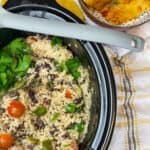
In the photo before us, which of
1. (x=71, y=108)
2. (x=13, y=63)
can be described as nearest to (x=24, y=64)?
(x=13, y=63)

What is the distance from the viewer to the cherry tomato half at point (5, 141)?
3.81 ft

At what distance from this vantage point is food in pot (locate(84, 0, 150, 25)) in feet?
4.37

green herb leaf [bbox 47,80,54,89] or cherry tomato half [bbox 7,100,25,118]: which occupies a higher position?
green herb leaf [bbox 47,80,54,89]

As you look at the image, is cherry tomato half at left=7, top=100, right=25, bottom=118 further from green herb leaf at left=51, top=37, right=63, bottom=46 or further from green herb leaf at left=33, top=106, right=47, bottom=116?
green herb leaf at left=51, top=37, right=63, bottom=46

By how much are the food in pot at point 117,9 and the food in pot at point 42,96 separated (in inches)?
5.8

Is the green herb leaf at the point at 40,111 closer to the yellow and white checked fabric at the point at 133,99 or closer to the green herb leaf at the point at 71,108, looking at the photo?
the green herb leaf at the point at 71,108

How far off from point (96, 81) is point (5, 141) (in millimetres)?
241

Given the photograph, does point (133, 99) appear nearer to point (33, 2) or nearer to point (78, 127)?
point (78, 127)

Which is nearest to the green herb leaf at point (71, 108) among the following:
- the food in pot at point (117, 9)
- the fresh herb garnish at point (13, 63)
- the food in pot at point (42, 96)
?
the food in pot at point (42, 96)

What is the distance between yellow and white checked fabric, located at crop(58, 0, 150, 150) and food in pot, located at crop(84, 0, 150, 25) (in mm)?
51

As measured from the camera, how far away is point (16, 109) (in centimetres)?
118

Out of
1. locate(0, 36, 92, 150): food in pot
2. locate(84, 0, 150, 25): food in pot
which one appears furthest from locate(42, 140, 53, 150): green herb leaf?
locate(84, 0, 150, 25): food in pot

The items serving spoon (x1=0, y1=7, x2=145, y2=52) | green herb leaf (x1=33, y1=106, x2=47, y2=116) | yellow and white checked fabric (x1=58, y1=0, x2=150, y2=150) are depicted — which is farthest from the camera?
yellow and white checked fabric (x1=58, y1=0, x2=150, y2=150)

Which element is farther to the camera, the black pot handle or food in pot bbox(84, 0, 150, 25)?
food in pot bbox(84, 0, 150, 25)
